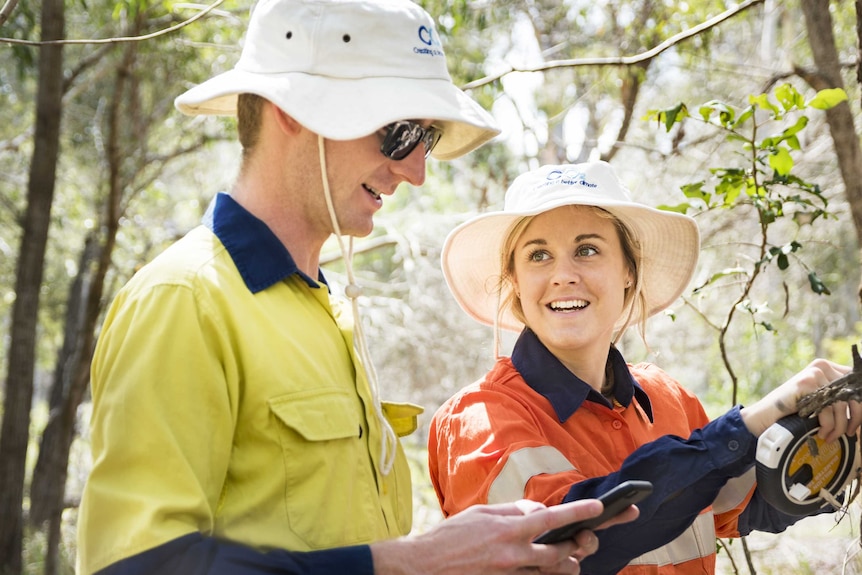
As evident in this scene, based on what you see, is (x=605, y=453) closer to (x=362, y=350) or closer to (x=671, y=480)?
(x=671, y=480)

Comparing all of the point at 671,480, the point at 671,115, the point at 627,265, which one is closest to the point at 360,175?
the point at 671,480

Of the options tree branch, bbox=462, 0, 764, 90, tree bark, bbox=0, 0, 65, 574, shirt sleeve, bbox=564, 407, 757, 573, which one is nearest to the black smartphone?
shirt sleeve, bbox=564, 407, 757, 573

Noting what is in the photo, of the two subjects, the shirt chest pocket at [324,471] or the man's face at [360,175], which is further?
the man's face at [360,175]

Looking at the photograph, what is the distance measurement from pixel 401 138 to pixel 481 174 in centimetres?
894

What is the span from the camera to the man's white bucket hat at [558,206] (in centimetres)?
234

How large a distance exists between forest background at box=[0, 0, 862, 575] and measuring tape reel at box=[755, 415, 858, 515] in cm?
74

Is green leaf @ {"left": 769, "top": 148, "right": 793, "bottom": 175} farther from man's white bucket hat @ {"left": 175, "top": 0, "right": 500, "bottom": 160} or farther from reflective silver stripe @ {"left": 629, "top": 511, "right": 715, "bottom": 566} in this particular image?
man's white bucket hat @ {"left": 175, "top": 0, "right": 500, "bottom": 160}

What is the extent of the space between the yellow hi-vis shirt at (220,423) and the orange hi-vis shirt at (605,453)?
0.35m

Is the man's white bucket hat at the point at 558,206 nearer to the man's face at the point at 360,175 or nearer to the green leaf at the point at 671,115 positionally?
the green leaf at the point at 671,115

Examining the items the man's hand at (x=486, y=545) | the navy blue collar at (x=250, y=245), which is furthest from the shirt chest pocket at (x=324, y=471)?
the navy blue collar at (x=250, y=245)

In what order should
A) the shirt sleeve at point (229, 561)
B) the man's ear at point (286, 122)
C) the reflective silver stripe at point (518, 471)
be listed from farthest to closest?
1. the reflective silver stripe at point (518, 471)
2. the man's ear at point (286, 122)
3. the shirt sleeve at point (229, 561)

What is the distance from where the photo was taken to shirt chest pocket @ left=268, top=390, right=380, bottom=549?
1.57 meters

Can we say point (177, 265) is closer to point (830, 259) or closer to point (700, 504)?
point (700, 504)

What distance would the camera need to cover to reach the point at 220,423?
1.49 metres
